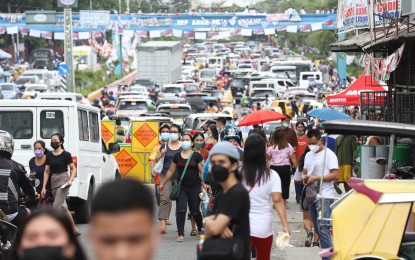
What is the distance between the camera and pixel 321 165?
532 inches

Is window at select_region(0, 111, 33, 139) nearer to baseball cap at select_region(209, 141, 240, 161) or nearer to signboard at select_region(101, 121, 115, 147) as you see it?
baseball cap at select_region(209, 141, 240, 161)

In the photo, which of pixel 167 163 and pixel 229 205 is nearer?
pixel 229 205

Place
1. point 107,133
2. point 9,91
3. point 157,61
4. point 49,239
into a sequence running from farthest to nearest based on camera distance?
point 157,61 → point 9,91 → point 107,133 → point 49,239

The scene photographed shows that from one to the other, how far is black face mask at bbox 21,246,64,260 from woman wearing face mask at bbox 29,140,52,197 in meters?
11.6

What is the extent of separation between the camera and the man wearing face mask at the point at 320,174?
41.6 feet

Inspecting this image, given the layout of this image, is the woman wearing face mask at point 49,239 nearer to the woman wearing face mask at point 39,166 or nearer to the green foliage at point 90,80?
the woman wearing face mask at point 39,166

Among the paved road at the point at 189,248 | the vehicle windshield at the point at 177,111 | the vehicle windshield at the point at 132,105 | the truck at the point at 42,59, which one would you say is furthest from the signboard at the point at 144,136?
the truck at the point at 42,59

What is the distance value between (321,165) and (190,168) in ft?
9.03

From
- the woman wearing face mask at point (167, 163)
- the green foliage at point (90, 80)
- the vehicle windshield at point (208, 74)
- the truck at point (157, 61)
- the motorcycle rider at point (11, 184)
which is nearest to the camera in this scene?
the motorcycle rider at point (11, 184)

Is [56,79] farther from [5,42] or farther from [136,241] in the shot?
[136,241]

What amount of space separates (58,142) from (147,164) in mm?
11006

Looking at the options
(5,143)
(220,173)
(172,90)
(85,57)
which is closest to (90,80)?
(172,90)

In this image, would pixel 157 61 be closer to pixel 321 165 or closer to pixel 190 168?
pixel 190 168

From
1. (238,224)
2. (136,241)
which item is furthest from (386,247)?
(136,241)
